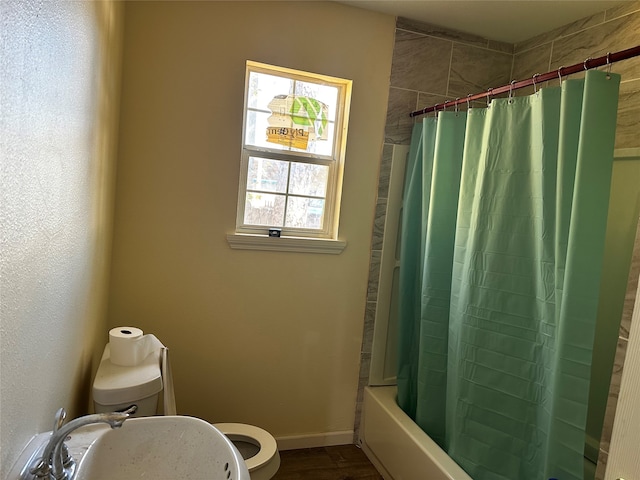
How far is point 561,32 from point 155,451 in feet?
8.33

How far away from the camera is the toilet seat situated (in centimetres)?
173

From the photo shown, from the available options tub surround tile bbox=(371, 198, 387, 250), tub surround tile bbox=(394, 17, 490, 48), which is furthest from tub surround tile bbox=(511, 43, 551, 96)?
tub surround tile bbox=(371, 198, 387, 250)

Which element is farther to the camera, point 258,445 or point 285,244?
point 285,244

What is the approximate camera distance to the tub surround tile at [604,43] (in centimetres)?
191

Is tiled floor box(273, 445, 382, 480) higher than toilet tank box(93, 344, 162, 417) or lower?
lower

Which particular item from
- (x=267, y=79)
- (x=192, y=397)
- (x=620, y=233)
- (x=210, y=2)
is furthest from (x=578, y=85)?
(x=192, y=397)

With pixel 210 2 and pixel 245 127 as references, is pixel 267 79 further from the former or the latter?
pixel 210 2

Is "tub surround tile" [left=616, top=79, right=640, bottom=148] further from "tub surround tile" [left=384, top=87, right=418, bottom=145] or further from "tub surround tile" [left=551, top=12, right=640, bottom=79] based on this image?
"tub surround tile" [left=384, top=87, right=418, bottom=145]

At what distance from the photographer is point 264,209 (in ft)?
7.51

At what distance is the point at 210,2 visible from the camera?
79.7 inches

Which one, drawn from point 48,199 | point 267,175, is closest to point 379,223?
point 267,175

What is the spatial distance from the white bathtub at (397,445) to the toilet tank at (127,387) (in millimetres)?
1166

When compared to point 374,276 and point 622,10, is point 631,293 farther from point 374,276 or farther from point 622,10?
point 622,10

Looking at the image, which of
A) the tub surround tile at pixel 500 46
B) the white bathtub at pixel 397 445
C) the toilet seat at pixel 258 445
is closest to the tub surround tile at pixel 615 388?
the white bathtub at pixel 397 445
